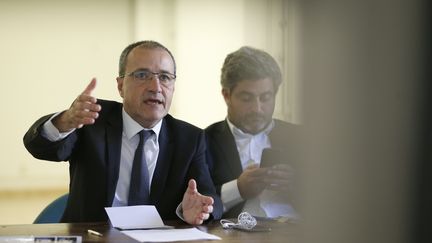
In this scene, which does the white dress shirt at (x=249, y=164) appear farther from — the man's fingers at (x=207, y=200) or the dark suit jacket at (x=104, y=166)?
the man's fingers at (x=207, y=200)

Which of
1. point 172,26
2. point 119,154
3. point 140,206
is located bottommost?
point 140,206

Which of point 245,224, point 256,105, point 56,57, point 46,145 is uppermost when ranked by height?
point 56,57

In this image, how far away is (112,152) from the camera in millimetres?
2014

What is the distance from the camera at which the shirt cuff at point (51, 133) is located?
1.93m

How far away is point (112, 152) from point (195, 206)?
1.03 ft

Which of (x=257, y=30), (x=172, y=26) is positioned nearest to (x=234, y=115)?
(x=257, y=30)

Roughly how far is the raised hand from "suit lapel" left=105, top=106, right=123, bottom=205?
1.32 ft

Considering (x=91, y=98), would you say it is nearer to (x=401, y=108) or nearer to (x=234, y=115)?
(x=234, y=115)

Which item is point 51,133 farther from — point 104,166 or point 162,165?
point 162,165

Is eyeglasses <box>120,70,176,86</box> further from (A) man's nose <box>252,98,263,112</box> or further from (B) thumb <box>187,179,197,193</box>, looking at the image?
(B) thumb <box>187,179,197,193</box>

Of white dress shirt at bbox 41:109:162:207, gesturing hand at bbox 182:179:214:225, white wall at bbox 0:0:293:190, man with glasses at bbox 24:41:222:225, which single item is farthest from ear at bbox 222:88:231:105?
white wall at bbox 0:0:293:190

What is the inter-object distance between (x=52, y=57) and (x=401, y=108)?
21.7 ft

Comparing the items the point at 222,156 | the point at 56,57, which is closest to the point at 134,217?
the point at 222,156

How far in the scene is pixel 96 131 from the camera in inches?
80.5
